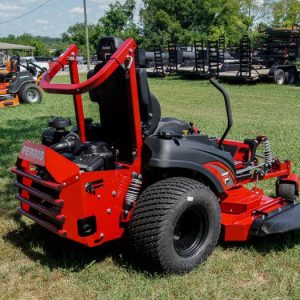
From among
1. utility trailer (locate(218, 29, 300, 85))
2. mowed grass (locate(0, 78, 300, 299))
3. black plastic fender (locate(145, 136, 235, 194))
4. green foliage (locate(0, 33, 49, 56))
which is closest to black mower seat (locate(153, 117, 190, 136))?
black plastic fender (locate(145, 136, 235, 194))

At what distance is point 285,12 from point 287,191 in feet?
154

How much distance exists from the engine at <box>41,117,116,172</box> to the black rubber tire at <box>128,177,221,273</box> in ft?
1.26

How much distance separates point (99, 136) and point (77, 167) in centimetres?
95

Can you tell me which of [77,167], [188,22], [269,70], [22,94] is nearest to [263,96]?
[269,70]

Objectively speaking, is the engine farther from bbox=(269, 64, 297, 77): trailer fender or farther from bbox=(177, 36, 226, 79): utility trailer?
bbox=(177, 36, 226, 79): utility trailer

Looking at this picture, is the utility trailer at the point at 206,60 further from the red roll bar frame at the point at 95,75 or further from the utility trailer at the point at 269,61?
the red roll bar frame at the point at 95,75

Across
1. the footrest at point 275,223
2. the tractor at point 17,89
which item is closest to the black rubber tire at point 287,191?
the footrest at point 275,223

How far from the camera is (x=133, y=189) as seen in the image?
3395 millimetres

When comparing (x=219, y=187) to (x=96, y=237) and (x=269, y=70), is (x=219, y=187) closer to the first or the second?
(x=96, y=237)

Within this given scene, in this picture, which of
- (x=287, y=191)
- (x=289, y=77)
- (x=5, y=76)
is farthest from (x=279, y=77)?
(x=287, y=191)

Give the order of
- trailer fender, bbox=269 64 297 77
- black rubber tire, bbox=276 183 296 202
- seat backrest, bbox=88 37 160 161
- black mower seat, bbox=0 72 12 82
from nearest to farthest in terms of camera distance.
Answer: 1. seat backrest, bbox=88 37 160 161
2. black rubber tire, bbox=276 183 296 202
3. black mower seat, bbox=0 72 12 82
4. trailer fender, bbox=269 64 297 77

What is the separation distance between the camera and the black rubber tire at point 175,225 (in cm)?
315

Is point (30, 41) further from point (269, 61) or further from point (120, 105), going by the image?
point (120, 105)

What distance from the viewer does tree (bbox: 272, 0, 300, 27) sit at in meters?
46.7
